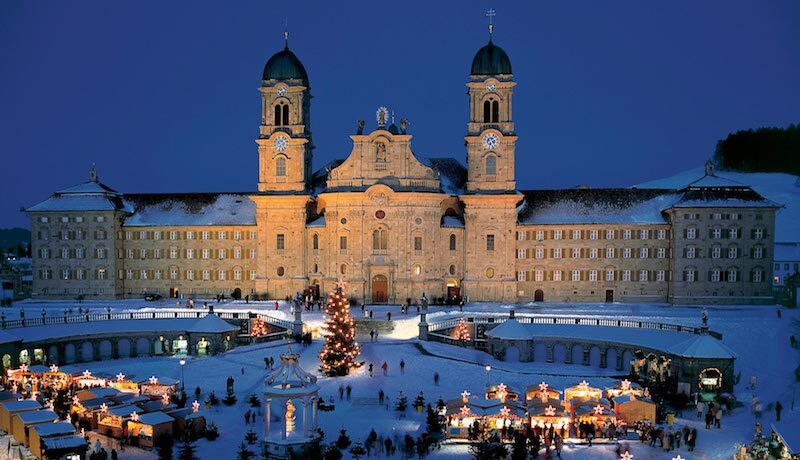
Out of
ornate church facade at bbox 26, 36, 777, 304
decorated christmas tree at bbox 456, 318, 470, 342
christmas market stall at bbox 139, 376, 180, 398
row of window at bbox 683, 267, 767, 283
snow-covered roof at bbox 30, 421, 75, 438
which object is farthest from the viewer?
ornate church facade at bbox 26, 36, 777, 304

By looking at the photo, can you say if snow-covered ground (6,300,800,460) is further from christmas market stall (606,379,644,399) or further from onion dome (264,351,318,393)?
onion dome (264,351,318,393)

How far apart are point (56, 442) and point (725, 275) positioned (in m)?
56.5

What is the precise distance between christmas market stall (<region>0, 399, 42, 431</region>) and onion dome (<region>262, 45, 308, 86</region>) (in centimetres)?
4413

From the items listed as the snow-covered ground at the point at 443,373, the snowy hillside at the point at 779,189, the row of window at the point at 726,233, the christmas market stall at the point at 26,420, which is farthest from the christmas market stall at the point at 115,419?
the snowy hillside at the point at 779,189

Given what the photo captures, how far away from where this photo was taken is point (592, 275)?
73250mm

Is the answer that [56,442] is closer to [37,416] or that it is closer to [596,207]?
[37,416]

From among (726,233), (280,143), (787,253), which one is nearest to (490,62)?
(280,143)

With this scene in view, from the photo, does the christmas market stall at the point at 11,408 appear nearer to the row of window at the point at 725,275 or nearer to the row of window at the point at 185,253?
the row of window at the point at 185,253

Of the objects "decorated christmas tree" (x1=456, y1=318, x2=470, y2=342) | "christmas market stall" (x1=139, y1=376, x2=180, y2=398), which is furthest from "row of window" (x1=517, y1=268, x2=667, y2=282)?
"christmas market stall" (x1=139, y1=376, x2=180, y2=398)

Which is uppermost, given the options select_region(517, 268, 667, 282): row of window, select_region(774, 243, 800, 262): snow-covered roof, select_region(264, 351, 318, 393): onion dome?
select_region(774, 243, 800, 262): snow-covered roof

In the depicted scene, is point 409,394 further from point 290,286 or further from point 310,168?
point 310,168

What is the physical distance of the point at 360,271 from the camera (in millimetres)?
72500

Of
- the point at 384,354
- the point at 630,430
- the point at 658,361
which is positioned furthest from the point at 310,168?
the point at 630,430

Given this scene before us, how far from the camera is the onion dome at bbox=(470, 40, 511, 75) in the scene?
72.4 m
